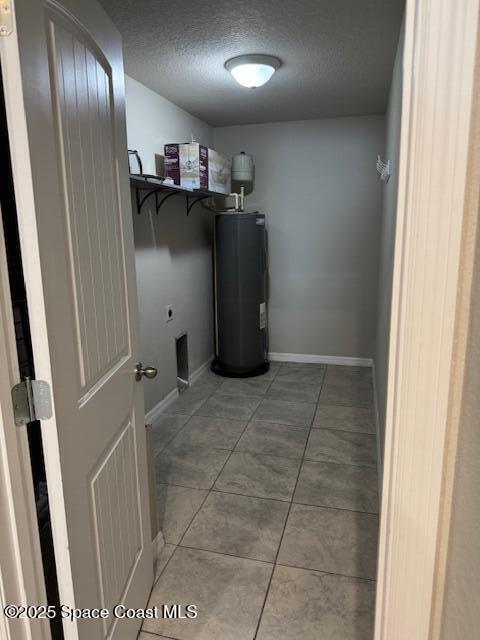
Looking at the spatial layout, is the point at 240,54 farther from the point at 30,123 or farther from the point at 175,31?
the point at 30,123

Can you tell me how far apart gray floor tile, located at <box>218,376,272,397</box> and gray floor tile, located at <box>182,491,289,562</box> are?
4.85 feet

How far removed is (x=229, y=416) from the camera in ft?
11.3

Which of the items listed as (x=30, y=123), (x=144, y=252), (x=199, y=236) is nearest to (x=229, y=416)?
(x=144, y=252)

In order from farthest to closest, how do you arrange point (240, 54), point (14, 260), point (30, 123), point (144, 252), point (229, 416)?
1. point (229, 416)
2. point (144, 252)
3. point (240, 54)
4. point (14, 260)
5. point (30, 123)

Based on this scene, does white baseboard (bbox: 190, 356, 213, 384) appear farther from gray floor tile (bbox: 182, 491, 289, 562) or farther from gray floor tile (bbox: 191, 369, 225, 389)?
gray floor tile (bbox: 182, 491, 289, 562)

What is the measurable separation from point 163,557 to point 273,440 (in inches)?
48.1

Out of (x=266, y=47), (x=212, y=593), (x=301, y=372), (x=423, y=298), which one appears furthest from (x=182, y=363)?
(x=423, y=298)

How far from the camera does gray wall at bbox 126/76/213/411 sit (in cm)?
311

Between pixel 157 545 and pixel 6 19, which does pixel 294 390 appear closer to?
pixel 157 545

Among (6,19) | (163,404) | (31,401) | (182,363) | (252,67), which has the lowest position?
(163,404)

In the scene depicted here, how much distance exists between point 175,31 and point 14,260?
5.26 feet

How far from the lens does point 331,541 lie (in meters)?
2.07

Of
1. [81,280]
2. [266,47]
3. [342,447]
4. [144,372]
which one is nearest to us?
[81,280]

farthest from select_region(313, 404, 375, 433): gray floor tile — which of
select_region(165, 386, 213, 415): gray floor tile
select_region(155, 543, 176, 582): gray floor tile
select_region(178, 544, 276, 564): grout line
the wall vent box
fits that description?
the wall vent box
